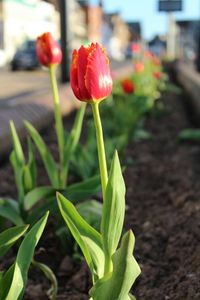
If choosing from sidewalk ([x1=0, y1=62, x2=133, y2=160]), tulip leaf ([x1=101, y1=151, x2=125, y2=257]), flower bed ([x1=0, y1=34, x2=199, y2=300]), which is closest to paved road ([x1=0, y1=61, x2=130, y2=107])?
sidewalk ([x1=0, y1=62, x2=133, y2=160])

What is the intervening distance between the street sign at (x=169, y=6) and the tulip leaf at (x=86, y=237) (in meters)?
13.4

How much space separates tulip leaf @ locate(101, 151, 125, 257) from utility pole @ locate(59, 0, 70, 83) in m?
6.55

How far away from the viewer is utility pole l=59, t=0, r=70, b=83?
299 inches

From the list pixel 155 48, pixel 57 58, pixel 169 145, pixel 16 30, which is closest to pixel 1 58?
pixel 16 30

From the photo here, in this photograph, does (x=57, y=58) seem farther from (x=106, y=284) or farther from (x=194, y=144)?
(x=194, y=144)

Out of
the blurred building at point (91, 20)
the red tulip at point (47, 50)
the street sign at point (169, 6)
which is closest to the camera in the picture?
the red tulip at point (47, 50)

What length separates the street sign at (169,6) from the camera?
14.3m

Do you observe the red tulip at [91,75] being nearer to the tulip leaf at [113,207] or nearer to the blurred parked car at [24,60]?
the tulip leaf at [113,207]

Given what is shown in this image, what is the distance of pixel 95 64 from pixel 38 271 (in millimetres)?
959

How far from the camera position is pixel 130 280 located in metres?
1.21

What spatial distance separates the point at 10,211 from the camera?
1.96 meters

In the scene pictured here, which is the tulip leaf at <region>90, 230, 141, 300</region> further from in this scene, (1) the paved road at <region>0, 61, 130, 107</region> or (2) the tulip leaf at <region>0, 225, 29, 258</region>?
(1) the paved road at <region>0, 61, 130, 107</region>

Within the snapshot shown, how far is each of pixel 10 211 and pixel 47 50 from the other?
61 cm

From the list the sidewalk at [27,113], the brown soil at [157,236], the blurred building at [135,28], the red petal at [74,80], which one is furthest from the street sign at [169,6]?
the blurred building at [135,28]
